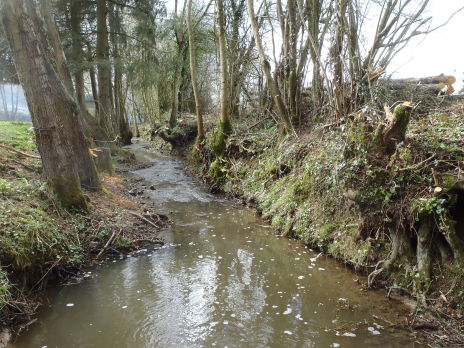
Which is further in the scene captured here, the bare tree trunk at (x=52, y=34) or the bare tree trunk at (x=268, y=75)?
the bare tree trunk at (x=268, y=75)

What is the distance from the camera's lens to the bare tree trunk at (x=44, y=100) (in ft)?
18.1

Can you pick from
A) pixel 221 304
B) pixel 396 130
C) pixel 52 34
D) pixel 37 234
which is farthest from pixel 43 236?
pixel 52 34

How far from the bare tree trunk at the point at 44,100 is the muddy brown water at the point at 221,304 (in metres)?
1.78

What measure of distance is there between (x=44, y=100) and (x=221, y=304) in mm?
4710

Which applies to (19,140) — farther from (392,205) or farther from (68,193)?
(392,205)

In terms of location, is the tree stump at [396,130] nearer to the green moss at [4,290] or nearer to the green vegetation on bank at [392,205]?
the green vegetation on bank at [392,205]

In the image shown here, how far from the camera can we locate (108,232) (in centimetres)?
626

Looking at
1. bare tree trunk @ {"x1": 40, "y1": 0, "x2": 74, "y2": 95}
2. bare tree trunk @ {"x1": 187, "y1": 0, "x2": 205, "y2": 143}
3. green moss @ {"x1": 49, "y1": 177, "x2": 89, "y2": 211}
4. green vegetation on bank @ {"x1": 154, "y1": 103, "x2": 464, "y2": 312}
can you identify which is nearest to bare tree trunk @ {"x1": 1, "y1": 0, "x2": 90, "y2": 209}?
green moss @ {"x1": 49, "y1": 177, "x2": 89, "y2": 211}

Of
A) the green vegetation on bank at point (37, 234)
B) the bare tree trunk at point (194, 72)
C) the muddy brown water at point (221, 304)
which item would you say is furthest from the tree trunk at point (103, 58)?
the muddy brown water at point (221, 304)

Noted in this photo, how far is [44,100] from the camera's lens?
5.88 m

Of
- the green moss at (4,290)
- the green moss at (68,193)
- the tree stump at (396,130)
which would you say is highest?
the tree stump at (396,130)

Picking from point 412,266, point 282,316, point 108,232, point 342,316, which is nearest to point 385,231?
point 412,266

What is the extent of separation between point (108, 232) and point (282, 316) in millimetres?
3715

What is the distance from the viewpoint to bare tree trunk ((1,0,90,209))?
18.1 ft
